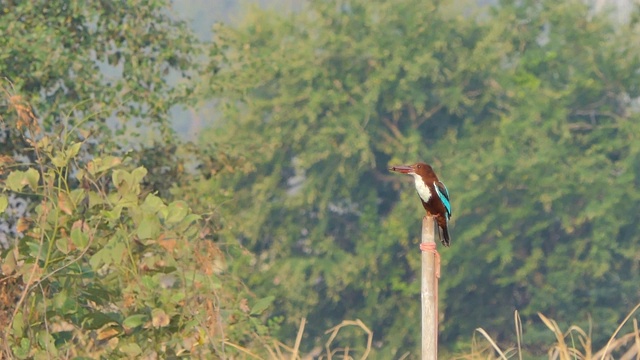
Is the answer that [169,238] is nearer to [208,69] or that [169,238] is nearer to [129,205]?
[129,205]

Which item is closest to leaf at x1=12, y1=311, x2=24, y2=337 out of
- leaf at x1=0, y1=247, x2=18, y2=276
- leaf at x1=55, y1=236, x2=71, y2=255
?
leaf at x1=0, y1=247, x2=18, y2=276

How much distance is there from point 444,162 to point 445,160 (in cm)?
7

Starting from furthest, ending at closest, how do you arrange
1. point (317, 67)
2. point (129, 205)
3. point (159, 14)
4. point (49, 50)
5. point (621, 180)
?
point (317, 67), point (621, 180), point (159, 14), point (49, 50), point (129, 205)

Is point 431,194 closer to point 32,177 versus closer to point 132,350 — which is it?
point 132,350

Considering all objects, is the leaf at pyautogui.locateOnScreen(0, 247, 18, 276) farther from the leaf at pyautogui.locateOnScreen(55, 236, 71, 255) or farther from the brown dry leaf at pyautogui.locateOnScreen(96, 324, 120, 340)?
the brown dry leaf at pyautogui.locateOnScreen(96, 324, 120, 340)

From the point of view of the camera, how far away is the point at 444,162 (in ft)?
118

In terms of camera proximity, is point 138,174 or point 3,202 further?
point 138,174

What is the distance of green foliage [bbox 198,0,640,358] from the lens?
33719 mm

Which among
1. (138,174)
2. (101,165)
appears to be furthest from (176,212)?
(101,165)

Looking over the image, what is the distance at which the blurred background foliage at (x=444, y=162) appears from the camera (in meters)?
33.7

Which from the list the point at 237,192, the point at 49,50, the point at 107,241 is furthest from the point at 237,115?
the point at 107,241

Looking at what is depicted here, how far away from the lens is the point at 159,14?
16000mm

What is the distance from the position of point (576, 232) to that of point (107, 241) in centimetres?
2930

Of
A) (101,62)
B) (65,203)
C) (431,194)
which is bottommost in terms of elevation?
(101,62)
